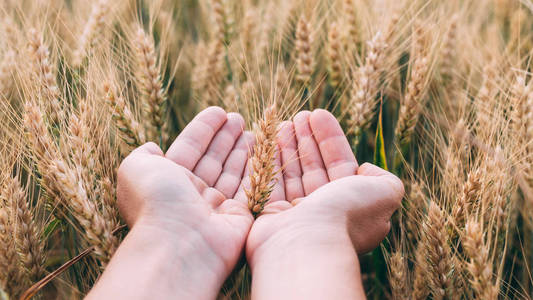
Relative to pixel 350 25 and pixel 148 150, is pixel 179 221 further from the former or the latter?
pixel 350 25

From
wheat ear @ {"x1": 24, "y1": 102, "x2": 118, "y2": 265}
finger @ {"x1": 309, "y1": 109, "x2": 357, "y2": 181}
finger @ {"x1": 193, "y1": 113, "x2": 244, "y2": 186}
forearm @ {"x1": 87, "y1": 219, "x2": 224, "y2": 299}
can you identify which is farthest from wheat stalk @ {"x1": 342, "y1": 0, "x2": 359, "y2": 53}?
wheat ear @ {"x1": 24, "y1": 102, "x2": 118, "y2": 265}

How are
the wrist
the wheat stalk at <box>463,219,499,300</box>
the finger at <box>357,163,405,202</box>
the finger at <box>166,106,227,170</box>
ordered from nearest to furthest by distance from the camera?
the wheat stalk at <box>463,219,499,300</box>, the wrist, the finger at <box>357,163,405,202</box>, the finger at <box>166,106,227,170</box>

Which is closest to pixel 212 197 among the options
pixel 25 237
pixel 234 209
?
pixel 234 209

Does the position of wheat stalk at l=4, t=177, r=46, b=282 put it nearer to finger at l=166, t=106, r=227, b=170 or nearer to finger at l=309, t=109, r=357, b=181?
finger at l=166, t=106, r=227, b=170

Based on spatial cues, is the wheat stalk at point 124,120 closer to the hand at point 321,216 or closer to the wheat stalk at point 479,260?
the hand at point 321,216

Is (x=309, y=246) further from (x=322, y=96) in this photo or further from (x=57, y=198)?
(x=322, y=96)

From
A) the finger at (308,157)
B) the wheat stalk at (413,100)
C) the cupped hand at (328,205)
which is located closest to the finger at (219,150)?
the cupped hand at (328,205)

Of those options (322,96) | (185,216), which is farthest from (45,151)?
(322,96)

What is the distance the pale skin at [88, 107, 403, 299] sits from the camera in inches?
39.7

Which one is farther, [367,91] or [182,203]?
[367,91]

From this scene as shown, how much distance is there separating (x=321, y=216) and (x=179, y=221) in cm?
43

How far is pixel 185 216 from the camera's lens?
3.70ft

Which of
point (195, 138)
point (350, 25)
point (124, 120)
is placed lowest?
point (195, 138)

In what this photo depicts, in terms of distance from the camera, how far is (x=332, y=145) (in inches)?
54.7
